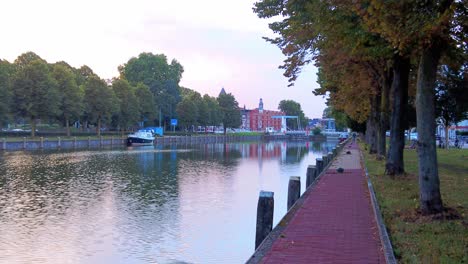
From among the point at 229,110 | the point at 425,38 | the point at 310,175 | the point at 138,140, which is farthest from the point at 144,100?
the point at 425,38

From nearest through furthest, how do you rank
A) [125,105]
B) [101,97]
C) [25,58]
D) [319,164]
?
[319,164] < [101,97] < [25,58] < [125,105]

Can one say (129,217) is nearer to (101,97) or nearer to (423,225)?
(423,225)

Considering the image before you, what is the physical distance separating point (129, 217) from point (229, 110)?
134092 mm

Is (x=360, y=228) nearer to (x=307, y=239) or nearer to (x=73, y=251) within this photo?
(x=307, y=239)

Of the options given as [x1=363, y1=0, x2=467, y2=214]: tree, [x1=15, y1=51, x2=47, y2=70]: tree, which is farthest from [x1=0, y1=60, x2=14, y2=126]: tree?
[x1=363, y1=0, x2=467, y2=214]: tree

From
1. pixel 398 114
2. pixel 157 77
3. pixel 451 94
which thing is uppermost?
pixel 157 77

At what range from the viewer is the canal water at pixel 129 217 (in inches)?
537

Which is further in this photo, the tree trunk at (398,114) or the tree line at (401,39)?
the tree trunk at (398,114)

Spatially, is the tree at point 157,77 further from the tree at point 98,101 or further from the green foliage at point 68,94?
the green foliage at point 68,94

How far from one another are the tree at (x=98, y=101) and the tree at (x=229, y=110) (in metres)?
66.3

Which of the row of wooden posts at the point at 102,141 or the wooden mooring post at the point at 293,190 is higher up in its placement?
the row of wooden posts at the point at 102,141

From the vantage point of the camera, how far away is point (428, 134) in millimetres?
11492

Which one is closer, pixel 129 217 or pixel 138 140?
pixel 129 217

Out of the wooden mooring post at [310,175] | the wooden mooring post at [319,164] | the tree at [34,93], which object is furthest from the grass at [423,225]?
the tree at [34,93]
